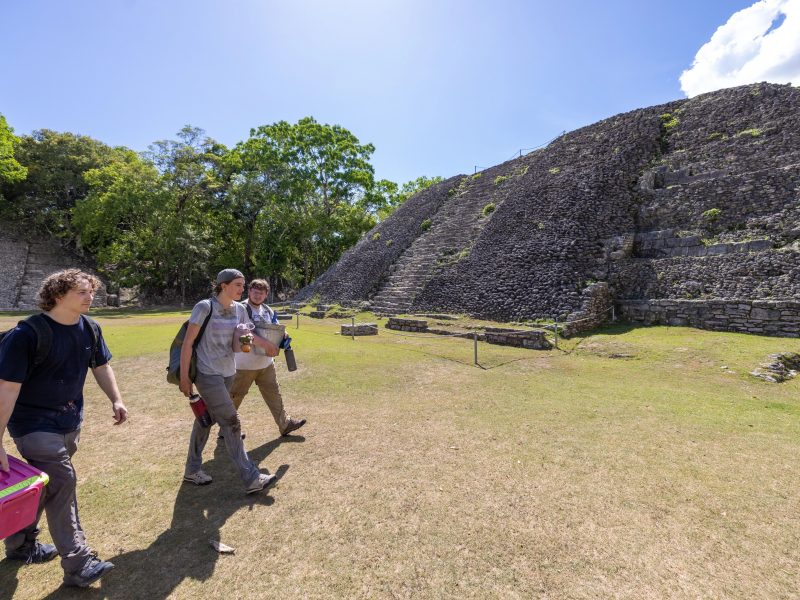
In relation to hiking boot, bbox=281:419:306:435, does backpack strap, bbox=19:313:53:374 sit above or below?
above

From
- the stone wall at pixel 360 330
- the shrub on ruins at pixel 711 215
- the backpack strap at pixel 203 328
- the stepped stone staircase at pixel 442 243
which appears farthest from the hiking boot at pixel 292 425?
the shrub on ruins at pixel 711 215

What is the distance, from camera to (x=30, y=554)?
2723mm

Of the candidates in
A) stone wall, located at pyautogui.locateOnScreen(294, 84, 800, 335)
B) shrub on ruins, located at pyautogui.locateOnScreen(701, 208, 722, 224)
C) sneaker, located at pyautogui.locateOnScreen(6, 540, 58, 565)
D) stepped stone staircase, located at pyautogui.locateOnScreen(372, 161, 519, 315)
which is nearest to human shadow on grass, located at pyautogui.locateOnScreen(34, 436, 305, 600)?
sneaker, located at pyautogui.locateOnScreen(6, 540, 58, 565)

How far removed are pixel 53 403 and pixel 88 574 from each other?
44.8 inches

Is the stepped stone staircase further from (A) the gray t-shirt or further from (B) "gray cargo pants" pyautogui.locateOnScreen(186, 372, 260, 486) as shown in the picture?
(B) "gray cargo pants" pyautogui.locateOnScreen(186, 372, 260, 486)

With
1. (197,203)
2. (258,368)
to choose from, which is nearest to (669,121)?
(258,368)

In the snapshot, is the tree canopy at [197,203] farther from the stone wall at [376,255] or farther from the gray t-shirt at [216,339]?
the gray t-shirt at [216,339]

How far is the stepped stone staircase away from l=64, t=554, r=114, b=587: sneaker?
51.0 ft

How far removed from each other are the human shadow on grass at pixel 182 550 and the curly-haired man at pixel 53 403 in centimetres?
14

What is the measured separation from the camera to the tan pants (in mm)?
4488

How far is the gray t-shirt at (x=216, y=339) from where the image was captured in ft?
11.6

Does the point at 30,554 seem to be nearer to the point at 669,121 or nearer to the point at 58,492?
the point at 58,492

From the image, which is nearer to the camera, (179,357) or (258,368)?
(179,357)

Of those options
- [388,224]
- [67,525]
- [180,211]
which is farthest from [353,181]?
[67,525]
